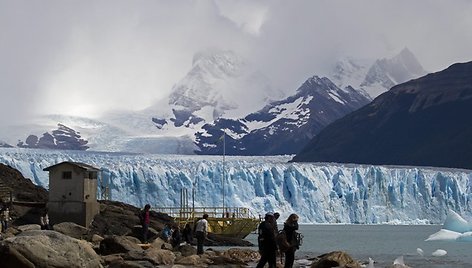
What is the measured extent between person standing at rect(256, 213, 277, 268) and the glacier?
125 feet

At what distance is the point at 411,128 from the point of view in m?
125

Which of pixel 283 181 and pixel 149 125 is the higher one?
pixel 149 125

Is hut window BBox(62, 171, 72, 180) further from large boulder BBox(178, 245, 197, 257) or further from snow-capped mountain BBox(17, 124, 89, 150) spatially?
snow-capped mountain BBox(17, 124, 89, 150)

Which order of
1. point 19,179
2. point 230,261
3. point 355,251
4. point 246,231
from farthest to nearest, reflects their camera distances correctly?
point 246,231
point 19,179
point 355,251
point 230,261

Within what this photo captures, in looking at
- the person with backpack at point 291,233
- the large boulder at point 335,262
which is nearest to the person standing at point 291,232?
the person with backpack at point 291,233

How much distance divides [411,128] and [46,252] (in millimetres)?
112544

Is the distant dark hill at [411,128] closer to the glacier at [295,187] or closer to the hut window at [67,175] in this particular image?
the glacier at [295,187]

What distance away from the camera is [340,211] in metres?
60.5

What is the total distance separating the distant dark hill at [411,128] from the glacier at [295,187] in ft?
163

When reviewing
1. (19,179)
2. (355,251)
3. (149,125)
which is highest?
(149,125)

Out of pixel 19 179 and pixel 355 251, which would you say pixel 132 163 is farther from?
pixel 355 251

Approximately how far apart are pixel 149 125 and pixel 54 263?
160967 mm

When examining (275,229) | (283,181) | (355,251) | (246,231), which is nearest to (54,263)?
(275,229)

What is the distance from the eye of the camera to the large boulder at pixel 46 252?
14.6 metres
